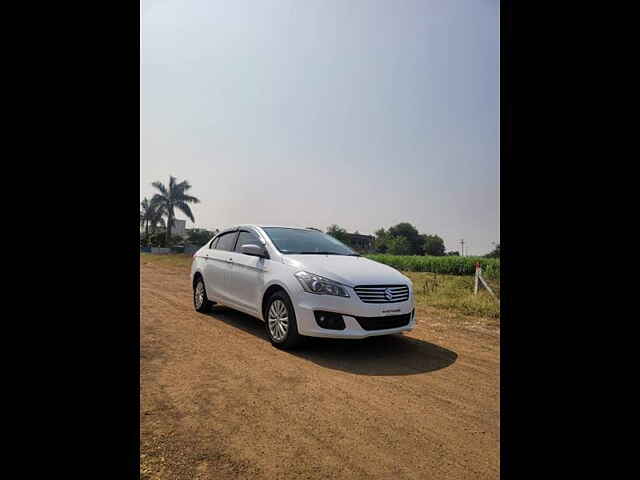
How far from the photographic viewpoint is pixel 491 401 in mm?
3264

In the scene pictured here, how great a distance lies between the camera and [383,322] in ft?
14.8

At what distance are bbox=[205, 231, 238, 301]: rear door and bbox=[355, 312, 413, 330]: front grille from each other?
8.44ft

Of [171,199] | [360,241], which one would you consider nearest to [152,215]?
[171,199]

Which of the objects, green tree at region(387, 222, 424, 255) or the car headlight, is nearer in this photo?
the car headlight

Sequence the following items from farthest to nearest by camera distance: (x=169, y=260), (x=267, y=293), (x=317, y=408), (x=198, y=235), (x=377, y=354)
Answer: (x=198, y=235) < (x=169, y=260) < (x=267, y=293) < (x=377, y=354) < (x=317, y=408)

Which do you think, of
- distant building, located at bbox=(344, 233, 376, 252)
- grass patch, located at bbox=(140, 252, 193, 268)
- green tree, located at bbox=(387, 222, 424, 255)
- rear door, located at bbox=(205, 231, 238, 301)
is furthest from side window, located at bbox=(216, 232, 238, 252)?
green tree, located at bbox=(387, 222, 424, 255)

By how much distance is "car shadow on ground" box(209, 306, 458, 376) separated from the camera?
4035 millimetres

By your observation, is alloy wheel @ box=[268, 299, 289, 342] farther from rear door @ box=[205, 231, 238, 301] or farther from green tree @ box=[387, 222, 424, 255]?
green tree @ box=[387, 222, 424, 255]

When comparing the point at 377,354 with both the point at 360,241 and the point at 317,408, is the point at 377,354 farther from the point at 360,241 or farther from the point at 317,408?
the point at 360,241

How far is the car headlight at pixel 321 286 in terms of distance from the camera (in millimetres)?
4371

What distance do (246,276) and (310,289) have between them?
141 cm
